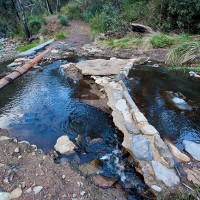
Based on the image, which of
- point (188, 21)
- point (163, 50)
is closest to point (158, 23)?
point (188, 21)

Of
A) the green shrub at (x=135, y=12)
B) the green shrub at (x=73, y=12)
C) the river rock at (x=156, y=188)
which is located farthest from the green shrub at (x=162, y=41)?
the green shrub at (x=73, y=12)

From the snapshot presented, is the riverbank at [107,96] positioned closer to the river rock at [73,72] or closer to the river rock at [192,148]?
the river rock at [73,72]

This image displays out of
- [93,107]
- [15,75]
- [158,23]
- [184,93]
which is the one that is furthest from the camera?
[158,23]

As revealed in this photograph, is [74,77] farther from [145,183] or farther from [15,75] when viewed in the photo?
[145,183]

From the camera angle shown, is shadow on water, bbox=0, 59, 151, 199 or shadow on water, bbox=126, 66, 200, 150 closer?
shadow on water, bbox=0, 59, 151, 199

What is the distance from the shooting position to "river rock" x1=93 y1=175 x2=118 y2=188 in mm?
2671

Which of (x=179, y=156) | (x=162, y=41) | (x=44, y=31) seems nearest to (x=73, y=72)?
(x=162, y=41)

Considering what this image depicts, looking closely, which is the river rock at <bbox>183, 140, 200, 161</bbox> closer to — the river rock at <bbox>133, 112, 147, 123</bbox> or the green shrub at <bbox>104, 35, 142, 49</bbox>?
the river rock at <bbox>133, 112, 147, 123</bbox>

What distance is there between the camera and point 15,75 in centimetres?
567

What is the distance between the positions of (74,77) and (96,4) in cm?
904

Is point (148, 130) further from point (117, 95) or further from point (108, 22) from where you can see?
point (108, 22)

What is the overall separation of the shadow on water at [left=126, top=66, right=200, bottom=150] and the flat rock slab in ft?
1.40

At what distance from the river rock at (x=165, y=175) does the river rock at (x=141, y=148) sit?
0.15 m

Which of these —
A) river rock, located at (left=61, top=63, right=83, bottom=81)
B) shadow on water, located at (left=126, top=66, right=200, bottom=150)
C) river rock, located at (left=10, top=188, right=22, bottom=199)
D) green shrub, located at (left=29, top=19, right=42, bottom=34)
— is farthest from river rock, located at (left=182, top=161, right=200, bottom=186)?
green shrub, located at (left=29, top=19, right=42, bottom=34)
